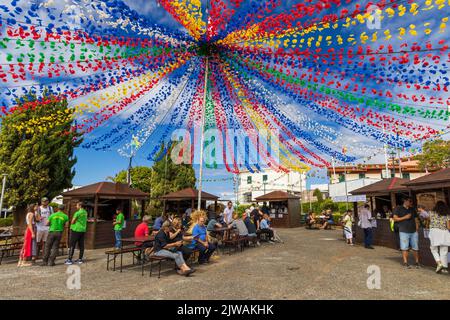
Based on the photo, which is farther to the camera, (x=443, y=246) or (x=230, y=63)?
(x=230, y=63)

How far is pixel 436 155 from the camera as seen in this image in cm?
2609

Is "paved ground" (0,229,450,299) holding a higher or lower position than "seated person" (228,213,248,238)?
lower

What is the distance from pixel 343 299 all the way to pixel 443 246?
3.79 meters

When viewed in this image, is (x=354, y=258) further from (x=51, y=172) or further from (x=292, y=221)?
(x=51, y=172)

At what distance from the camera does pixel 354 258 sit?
862 centimetres

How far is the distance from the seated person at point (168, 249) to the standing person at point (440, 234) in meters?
5.98

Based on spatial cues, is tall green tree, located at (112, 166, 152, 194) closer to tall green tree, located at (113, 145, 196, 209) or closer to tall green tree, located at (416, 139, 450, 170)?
tall green tree, located at (113, 145, 196, 209)

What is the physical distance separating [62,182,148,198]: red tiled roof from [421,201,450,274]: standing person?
11.3m

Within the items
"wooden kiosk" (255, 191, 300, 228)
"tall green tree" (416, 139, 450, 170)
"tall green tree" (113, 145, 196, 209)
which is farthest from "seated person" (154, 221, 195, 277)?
"tall green tree" (416, 139, 450, 170)

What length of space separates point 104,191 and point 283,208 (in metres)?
15.5

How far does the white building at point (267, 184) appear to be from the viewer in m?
47.7

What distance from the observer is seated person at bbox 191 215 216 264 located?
771 centimetres

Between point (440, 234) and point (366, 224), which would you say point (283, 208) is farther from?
point (440, 234)

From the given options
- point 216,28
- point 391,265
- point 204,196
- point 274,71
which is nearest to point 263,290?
point 391,265
